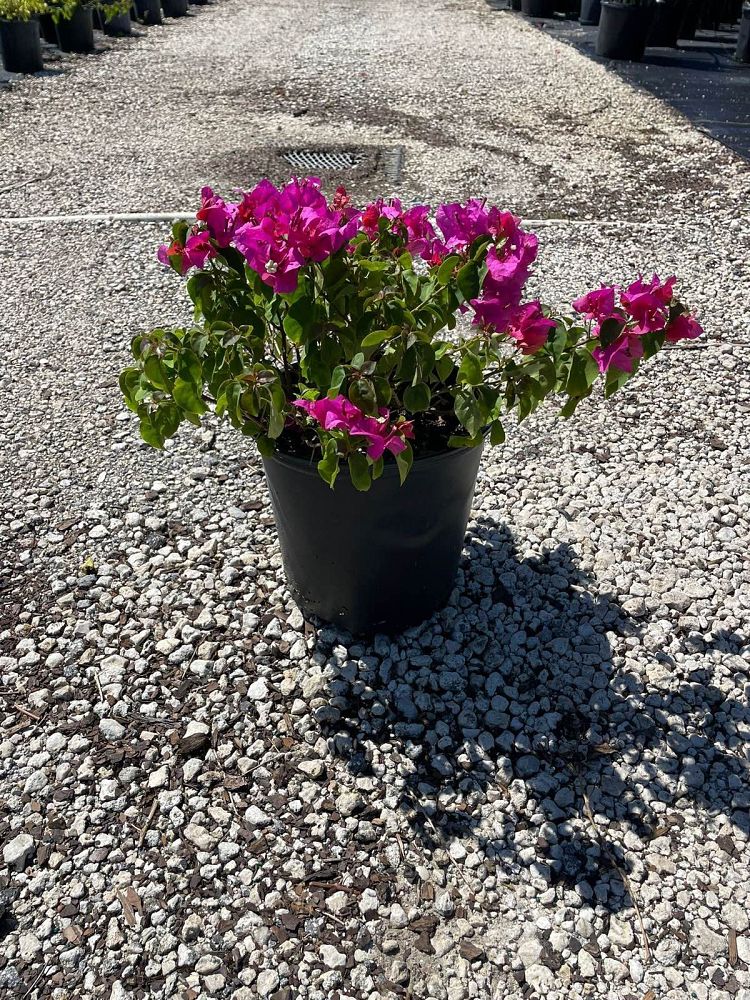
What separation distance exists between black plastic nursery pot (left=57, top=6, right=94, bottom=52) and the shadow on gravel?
28.3 feet

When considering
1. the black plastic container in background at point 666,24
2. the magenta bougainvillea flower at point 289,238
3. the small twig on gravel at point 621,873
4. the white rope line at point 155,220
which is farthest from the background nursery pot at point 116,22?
the small twig on gravel at point 621,873

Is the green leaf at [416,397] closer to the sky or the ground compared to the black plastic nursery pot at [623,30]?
closer to the sky

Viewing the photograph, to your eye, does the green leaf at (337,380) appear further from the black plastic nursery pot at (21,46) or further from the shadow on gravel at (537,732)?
the black plastic nursery pot at (21,46)

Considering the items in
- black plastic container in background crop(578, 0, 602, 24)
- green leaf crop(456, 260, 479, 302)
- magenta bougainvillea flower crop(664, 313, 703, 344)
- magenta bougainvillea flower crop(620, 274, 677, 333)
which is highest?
green leaf crop(456, 260, 479, 302)

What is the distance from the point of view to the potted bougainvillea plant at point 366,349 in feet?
4.97

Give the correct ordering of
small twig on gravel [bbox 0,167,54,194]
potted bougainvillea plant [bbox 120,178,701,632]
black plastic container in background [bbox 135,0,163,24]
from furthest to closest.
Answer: black plastic container in background [bbox 135,0,163,24] → small twig on gravel [bbox 0,167,54,194] → potted bougainvillea plant [bbox 120,178,701,632]

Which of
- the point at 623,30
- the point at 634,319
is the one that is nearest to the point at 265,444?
the point at 634,319

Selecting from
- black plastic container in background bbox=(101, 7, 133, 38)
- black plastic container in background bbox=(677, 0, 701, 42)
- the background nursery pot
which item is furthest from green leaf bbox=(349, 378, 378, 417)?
black plastic container in background bbox=(677, 0, 701, 42)

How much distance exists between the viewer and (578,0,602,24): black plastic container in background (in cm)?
1052

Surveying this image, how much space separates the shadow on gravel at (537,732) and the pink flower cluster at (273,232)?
991 millimetres

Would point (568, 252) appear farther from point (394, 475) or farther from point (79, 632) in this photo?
point (79, 632)

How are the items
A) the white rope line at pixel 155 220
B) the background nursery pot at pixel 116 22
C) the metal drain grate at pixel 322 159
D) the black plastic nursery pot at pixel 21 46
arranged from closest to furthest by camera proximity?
the white rope line at pixel 155 220 → the metal drain grate at pixel 322 159 → the black plastic nursery pot at pixel 21 46 → the background nursery pot at pixel 116 22

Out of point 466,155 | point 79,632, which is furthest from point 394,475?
point 466,155

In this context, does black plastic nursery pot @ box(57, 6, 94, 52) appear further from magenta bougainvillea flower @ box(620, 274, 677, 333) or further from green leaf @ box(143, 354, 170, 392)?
magenta bougainvillea flower @ box(620, 274, 677, 333)
